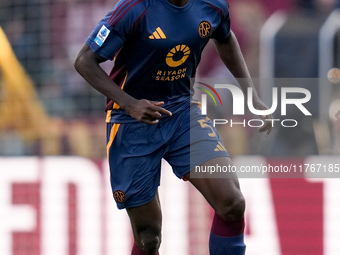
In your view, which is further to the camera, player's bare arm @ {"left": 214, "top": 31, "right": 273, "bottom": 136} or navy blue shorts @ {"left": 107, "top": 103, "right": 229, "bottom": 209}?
player's bare arm @ {"left": 214, "top": 31, "right": 273, "bottom": 136}

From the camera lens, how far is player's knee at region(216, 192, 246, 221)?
A: 429 cm

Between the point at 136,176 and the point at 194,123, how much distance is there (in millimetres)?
449

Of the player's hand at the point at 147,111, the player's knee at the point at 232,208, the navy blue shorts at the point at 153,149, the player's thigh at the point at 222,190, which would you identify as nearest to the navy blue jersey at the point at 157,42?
the navy blue shorts at the point at 153,149

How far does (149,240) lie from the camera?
4730 millimetres

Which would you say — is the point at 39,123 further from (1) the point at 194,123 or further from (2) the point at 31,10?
(1) the point at 194,123

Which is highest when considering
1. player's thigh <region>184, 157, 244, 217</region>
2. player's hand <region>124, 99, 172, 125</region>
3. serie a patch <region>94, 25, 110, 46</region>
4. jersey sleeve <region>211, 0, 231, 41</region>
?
jersey sleeve <region>211, 0, 231, 41</region>

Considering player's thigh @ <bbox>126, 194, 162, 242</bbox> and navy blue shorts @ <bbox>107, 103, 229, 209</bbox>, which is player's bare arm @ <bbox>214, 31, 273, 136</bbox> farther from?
player's thigh @ <bbox>126, 194, 162, 242</bbox>

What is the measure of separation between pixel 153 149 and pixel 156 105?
404 mm

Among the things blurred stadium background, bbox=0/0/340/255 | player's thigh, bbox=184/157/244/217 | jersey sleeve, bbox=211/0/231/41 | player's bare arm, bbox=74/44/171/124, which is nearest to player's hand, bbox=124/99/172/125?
player's bare arm, bbox=74/44/171/124

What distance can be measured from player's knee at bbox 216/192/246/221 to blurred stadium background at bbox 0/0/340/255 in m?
1.72

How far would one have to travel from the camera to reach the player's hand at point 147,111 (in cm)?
410

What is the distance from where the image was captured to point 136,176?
179 inches

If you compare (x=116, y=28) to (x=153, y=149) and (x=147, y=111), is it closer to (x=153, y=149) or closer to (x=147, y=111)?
(x=147, y=111)

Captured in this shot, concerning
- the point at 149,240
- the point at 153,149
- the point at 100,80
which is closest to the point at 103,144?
the point at 149,240
